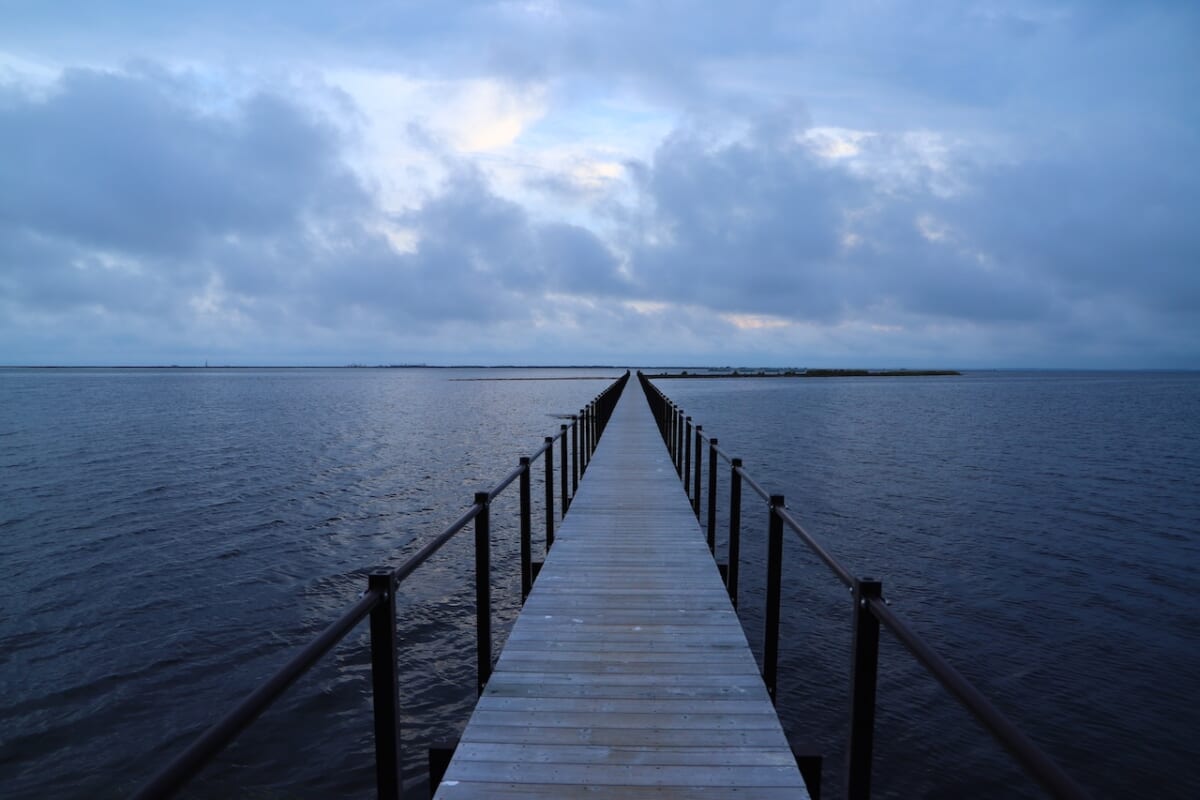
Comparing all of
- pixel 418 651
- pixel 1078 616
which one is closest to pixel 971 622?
pixel 1078 616

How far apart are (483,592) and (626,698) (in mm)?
1232

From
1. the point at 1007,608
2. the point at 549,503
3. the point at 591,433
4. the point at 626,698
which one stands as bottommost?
the point at 1007,608

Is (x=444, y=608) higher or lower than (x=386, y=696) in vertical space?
lower

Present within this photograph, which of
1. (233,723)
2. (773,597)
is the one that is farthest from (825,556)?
(233,723)

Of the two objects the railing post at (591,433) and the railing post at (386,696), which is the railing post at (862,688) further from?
the railing post at (591,433)

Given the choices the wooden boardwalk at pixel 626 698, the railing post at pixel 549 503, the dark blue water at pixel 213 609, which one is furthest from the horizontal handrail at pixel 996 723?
the railing post at pixel 549 503

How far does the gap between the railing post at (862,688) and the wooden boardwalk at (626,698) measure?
0.51 meters

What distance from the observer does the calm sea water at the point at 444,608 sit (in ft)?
22.1

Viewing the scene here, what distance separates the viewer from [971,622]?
9727 millimetres

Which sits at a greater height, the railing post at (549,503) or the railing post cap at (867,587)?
the railing post cap at (867,587)

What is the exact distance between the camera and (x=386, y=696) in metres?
2.87

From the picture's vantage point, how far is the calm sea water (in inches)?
265

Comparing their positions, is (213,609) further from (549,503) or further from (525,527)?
(525,527)

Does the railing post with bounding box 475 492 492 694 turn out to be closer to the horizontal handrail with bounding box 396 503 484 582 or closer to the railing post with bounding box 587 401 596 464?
the horizontal handrail with bounding box 396 503 484 582
